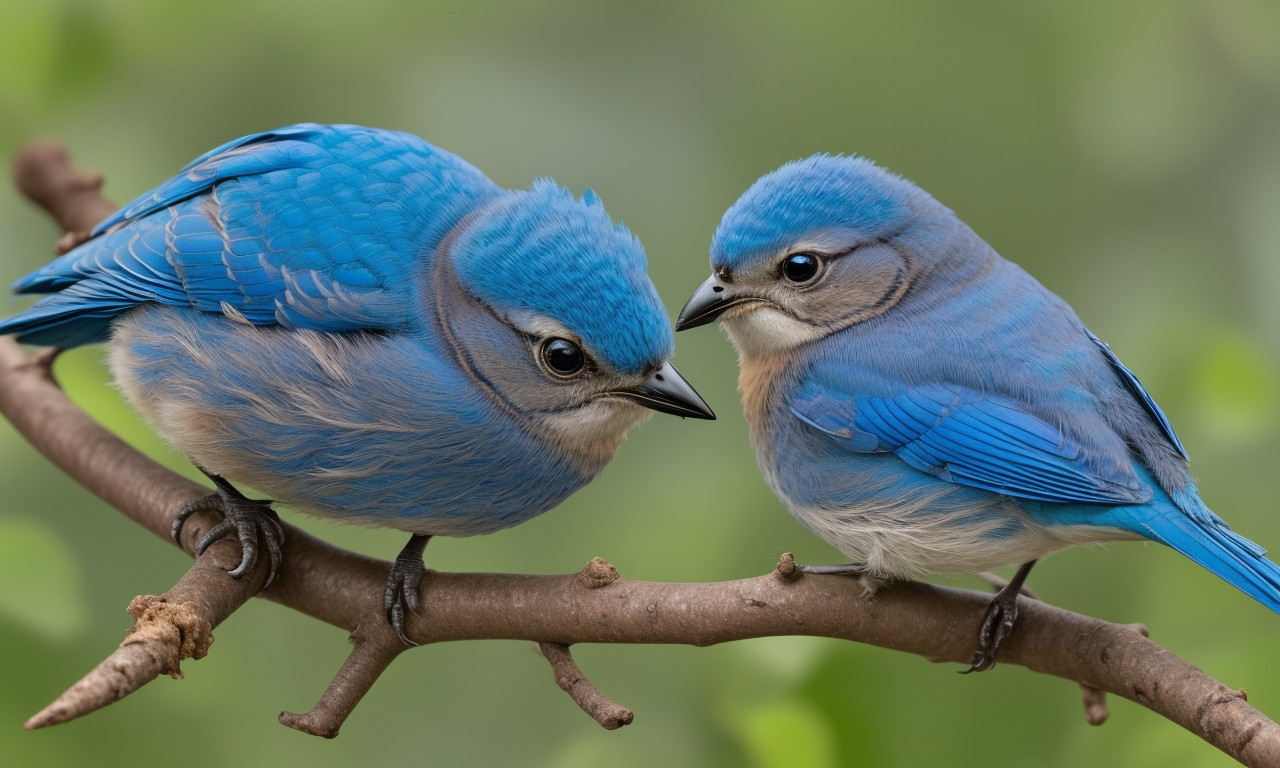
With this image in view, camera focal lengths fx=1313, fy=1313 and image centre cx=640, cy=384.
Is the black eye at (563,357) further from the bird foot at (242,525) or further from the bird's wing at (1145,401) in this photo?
the bird's wing at (1145,401)

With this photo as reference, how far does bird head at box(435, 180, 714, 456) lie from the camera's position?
295 centimetres

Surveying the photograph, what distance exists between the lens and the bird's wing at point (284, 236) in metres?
3.16

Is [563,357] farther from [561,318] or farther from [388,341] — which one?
[388,341]

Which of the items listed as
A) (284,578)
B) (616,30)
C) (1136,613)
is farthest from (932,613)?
(616,30)

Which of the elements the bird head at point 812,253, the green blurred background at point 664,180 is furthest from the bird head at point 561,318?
the green blurred background at point 664,180

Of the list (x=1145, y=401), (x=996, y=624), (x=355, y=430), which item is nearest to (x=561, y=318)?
(x=355, y=430)

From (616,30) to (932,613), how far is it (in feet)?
7.42

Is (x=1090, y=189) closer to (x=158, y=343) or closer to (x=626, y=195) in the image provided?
(x=626, y=195)

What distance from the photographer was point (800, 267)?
327cm

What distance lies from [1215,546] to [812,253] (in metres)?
1.15

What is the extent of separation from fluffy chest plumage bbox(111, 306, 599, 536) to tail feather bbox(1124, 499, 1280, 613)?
1.34m

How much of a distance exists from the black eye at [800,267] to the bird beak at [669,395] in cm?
44

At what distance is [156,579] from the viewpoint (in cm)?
408

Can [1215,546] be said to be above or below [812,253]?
below
